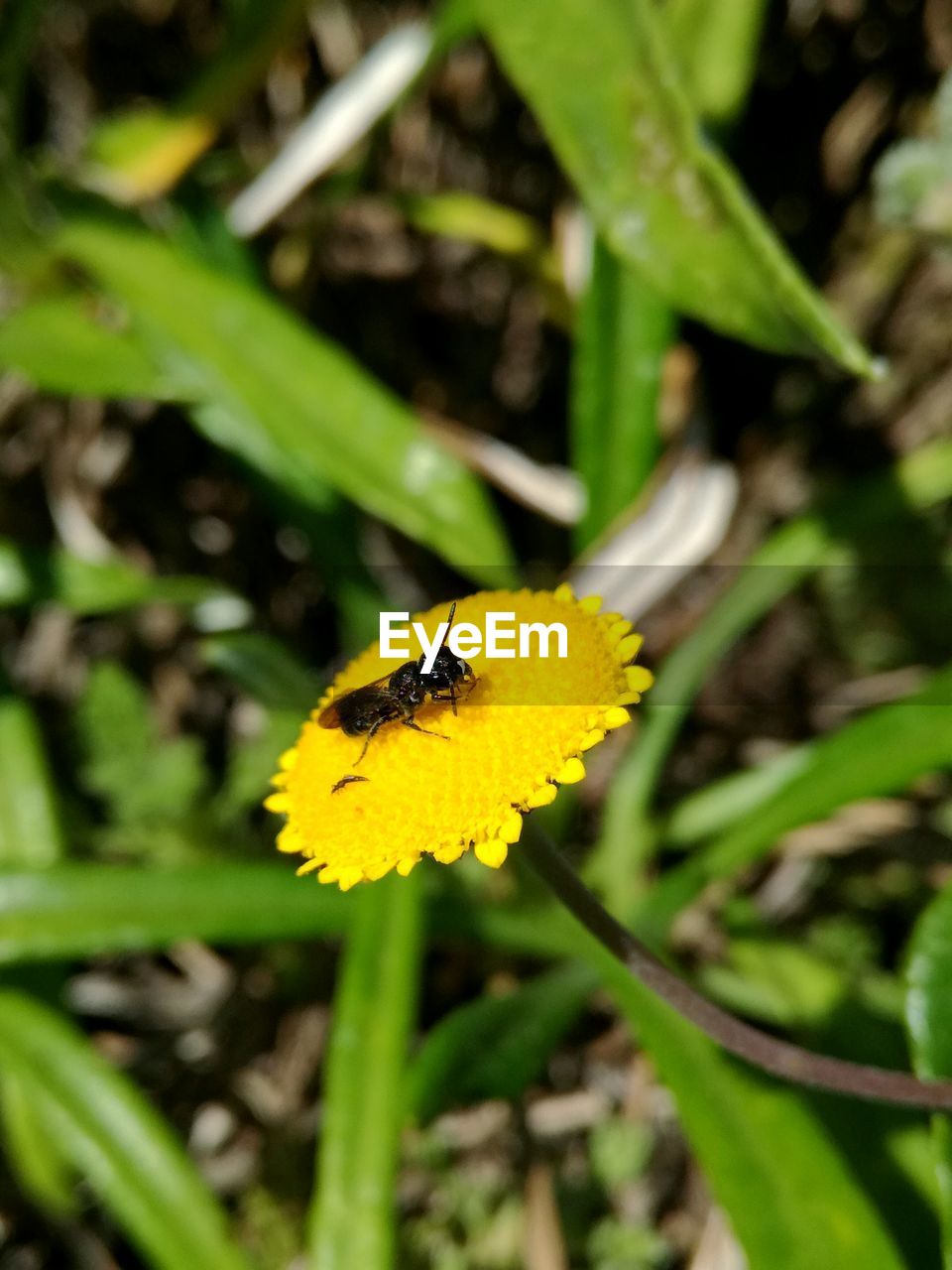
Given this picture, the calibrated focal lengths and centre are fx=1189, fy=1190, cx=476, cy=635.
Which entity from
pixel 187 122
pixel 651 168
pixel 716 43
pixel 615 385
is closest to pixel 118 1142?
pixel 615 385

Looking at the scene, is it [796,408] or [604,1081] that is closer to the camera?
[604,1081]

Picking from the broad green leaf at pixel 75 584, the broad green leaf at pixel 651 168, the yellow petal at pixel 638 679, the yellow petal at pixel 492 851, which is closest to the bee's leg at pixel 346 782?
the yellow petal at pixel 492 851

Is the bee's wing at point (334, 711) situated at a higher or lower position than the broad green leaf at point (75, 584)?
lower

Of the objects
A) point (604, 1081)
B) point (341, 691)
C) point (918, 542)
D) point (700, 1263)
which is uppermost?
point (918, 542)

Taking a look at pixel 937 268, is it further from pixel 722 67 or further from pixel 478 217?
pixel 478 217

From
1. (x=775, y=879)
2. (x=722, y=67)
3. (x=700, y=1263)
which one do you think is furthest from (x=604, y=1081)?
(x=722, y=67)

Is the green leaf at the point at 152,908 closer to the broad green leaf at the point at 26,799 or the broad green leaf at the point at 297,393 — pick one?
the broad green leaf at the point at 26,799

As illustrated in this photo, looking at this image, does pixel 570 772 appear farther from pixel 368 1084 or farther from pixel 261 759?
pixel 261 759
